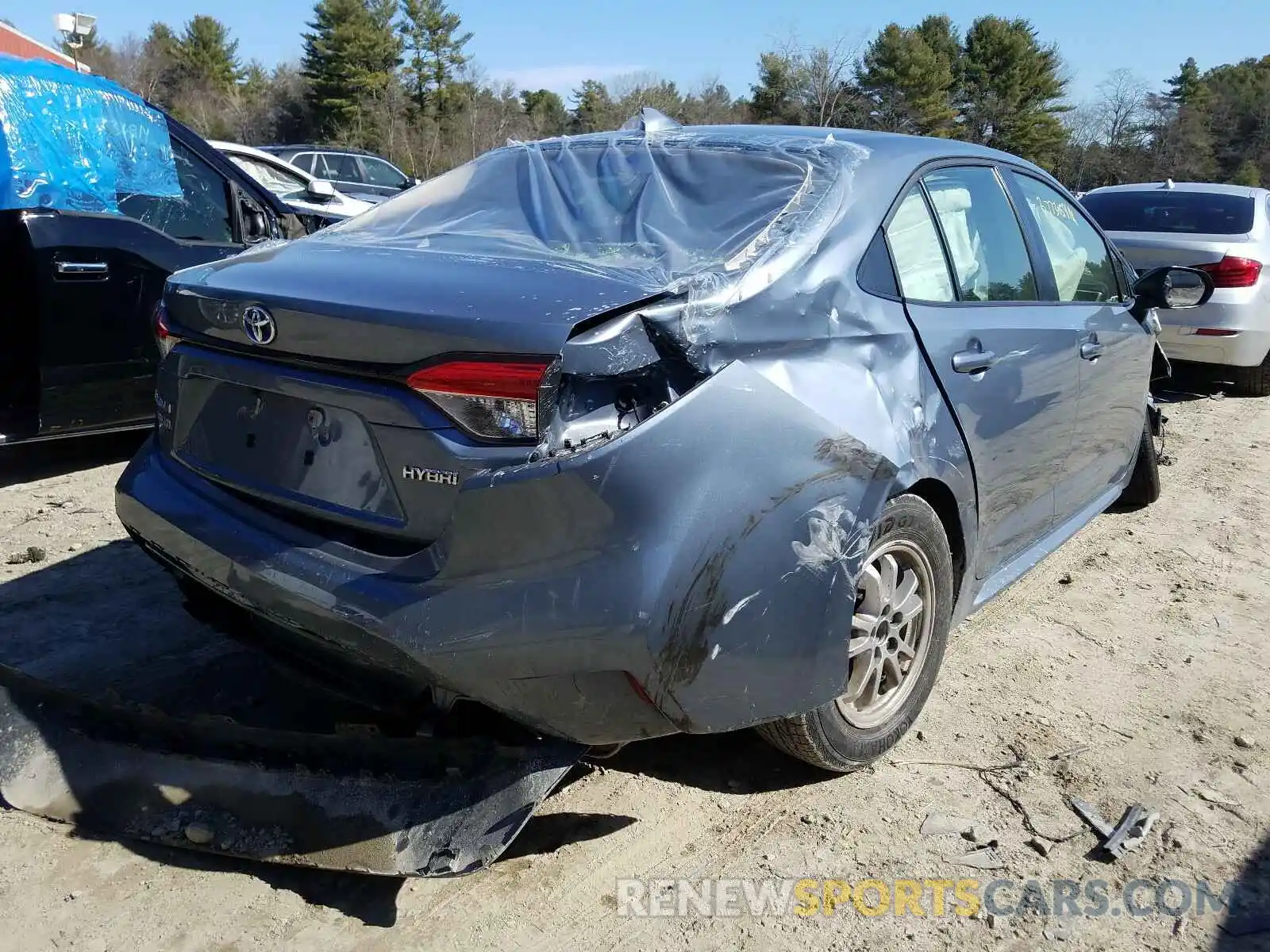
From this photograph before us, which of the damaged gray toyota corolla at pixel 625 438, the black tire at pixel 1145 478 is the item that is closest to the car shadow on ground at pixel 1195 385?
the black tire at pixel 1145 478

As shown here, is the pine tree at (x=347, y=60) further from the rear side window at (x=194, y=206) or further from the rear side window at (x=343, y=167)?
the rear side window at (x=194, y=206)

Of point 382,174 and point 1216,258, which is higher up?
point 382,174

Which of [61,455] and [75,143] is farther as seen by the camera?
[61,455]

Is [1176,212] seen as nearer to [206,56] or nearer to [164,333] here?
[164,333]

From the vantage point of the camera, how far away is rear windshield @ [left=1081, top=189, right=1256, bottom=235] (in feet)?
25.7

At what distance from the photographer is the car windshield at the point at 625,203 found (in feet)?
8.09

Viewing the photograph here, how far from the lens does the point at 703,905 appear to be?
2.27 meters

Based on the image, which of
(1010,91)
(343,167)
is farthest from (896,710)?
(1010,91)

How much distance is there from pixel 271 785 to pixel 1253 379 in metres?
Result: 8.32

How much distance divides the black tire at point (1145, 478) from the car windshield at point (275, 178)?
365 inches

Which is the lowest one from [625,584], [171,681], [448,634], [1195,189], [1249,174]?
[171,681]

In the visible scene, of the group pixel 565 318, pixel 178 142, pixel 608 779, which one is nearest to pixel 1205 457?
pixel 608 779

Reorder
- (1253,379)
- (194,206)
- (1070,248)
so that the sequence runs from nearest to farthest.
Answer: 1. (1070,248)
2. (194,206)
3. (1253,379)

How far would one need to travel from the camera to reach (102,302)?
4.53m
